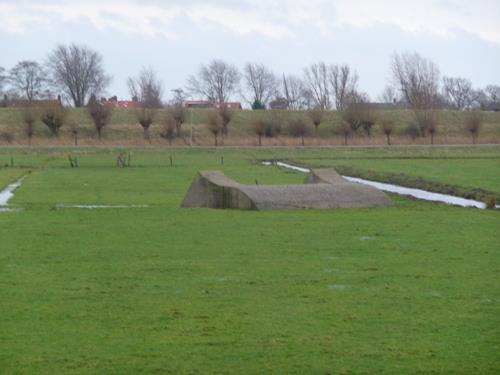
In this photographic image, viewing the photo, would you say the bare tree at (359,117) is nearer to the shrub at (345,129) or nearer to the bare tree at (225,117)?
the shrub at (345,129)

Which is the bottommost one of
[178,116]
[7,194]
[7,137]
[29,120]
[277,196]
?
[7,137]

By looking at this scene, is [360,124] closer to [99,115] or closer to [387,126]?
[387,126]

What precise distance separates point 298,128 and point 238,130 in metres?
8.99

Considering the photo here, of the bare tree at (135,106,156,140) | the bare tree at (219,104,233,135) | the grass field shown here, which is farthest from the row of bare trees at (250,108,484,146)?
the grass field

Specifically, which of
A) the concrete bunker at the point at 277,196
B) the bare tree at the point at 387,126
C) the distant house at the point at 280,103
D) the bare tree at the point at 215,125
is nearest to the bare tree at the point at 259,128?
the bare tree at the point at 215,125

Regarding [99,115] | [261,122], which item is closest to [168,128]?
[99,115]

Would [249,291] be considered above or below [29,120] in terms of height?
below

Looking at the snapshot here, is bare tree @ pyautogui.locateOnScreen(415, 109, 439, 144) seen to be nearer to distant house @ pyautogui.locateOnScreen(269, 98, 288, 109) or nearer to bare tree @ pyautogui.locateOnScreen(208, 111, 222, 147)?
bare tree @ pyautogui.locateOnScreen(208, 111, 222, 147)

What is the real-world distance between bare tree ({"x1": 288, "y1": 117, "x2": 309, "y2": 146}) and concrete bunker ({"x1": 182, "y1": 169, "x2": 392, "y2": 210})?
6896 centimetres

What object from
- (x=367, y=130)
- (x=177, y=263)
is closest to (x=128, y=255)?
(x=177, y=263)

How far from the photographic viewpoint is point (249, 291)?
37.5 feet

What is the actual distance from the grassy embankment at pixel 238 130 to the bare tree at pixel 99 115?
1.24m

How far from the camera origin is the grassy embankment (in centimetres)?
8812

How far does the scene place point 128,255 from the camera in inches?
576
